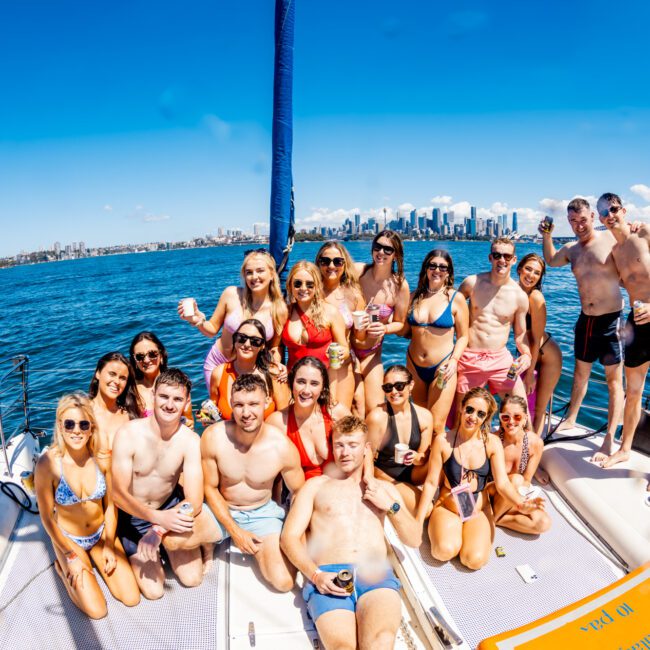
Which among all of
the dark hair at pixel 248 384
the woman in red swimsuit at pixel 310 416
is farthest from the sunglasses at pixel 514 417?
the dark hair at pixel 248 384

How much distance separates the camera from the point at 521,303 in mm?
4344

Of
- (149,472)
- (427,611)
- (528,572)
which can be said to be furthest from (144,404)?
(528,572)

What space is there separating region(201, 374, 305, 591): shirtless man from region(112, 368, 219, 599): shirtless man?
131mm

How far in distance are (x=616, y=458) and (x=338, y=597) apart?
3234mm

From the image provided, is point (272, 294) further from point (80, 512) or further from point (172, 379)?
point (80, 512)

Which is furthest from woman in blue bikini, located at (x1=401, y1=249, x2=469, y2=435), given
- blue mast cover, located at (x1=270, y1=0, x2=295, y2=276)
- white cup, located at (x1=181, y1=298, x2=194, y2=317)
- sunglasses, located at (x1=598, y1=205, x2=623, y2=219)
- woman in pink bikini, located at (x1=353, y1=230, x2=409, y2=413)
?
white cup, located at (x1=181, y1=298, x2=194, y2=317)

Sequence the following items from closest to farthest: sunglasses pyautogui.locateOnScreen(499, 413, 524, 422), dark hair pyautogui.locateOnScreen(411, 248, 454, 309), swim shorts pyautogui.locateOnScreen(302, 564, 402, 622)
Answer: swim shorts pyautogui.locateOnScreen(302, 564, 402, 622)
sunglasses pyautogui.locateOnScreen(499, 413, 524, 422)
dark hair pyautogui.locateOnScreen(411, 248, 454, 309)

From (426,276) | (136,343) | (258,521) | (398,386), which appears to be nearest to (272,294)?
(136,343)

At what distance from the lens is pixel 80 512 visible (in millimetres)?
2953

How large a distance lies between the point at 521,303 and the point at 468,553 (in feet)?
8.40

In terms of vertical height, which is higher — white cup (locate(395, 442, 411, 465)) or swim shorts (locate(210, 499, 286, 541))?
white cup (locate(395, 442, 411, 465))

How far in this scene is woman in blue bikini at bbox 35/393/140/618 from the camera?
112 inches

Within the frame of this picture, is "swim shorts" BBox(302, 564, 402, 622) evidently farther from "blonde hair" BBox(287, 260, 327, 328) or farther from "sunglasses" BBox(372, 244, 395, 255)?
"sunglasses" BBox(372, 244, 395, 255)

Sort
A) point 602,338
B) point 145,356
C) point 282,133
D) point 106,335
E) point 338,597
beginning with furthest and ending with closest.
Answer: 1. point 106,335
2. point 602,338
3. point 282,133
4. point 145,356
5. point 338,597
